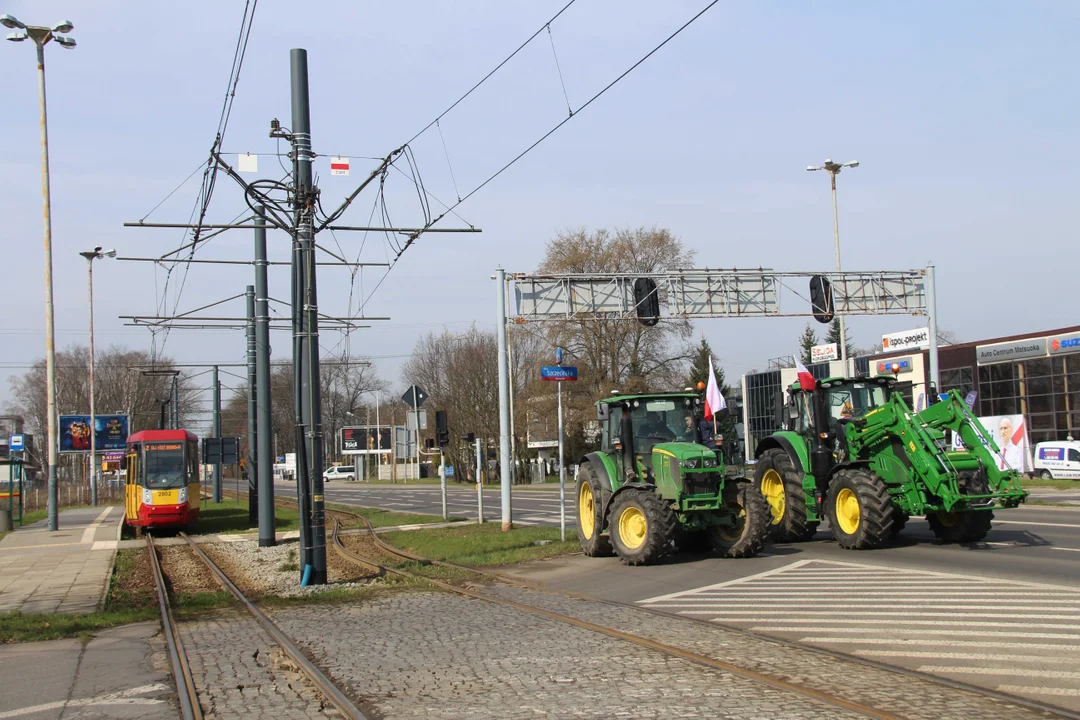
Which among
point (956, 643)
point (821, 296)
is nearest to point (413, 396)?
point (821, 296)

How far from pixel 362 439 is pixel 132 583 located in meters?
102

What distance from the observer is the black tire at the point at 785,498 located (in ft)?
Result: 54.2

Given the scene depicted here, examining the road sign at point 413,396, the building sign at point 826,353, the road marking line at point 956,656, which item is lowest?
the road marking line at point 956,656

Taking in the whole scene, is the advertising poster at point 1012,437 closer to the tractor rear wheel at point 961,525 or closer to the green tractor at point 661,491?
the tractor rear wheel at point 961,525

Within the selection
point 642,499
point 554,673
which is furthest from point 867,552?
point 554,673

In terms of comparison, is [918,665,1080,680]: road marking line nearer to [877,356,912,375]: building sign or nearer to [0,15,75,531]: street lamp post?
[0,15,75,531]: street lamp post

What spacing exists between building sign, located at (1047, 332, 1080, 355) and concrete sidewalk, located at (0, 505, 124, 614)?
1545 inches

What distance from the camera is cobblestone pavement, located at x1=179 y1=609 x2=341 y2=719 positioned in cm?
692

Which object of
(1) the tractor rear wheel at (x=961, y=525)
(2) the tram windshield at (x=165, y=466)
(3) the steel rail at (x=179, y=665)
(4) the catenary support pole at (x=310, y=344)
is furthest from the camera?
(2) the tram windshield at (x=165, y=466)

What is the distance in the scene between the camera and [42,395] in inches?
3263

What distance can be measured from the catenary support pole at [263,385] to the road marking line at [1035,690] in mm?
16384

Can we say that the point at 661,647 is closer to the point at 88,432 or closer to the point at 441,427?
the point at 441,427

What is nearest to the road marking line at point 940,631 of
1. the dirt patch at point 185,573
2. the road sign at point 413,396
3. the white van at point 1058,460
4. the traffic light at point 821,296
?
the dirt patch at point 185,573

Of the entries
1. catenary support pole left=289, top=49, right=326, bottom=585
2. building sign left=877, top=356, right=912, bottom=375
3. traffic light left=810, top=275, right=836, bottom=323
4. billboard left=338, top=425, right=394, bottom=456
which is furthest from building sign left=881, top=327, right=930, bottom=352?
billboard left=338, top=425, right=394, bottom=456
